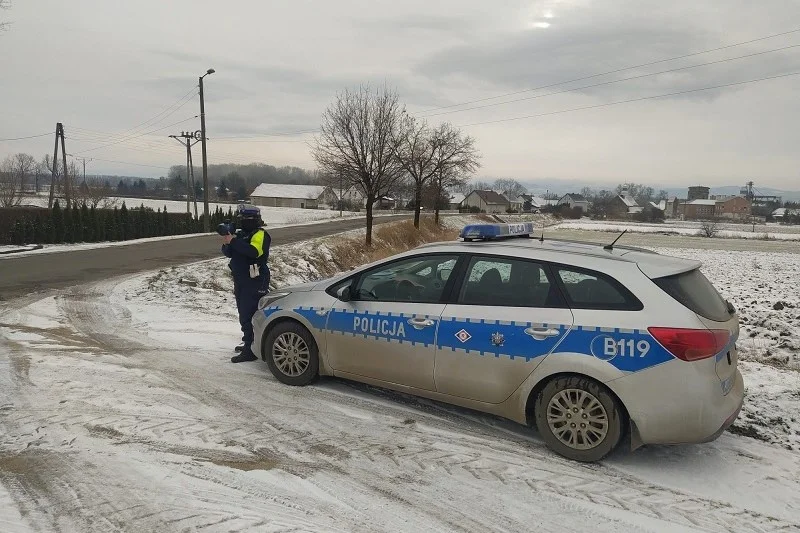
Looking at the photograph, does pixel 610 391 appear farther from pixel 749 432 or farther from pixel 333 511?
pixel 333 511

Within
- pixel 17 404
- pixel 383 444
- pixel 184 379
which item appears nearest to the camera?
pixel 383 444

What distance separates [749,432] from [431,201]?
44.1m

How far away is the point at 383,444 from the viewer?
391cm

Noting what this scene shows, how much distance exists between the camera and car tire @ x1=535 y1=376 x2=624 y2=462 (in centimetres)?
361

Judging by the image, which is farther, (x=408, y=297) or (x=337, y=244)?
(x=337, y=244)

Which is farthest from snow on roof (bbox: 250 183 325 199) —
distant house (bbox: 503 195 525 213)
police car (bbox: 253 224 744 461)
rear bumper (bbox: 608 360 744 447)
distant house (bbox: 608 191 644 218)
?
rear bumper (bbox: 608 360 744 447)

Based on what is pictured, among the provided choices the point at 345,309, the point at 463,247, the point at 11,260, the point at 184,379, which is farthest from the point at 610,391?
the point at 11,260

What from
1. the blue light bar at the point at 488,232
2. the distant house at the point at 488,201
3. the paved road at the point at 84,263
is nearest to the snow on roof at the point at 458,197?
the distant house at the point at 488,201

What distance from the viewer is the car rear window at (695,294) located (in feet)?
11.9

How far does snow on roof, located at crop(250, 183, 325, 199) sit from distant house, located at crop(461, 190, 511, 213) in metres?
33.4

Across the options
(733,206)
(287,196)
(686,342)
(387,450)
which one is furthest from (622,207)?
(387,450)

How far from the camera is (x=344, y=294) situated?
190 inches

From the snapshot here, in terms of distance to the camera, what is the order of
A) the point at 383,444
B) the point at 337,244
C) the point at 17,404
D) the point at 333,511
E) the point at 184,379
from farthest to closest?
the point at 337,244 < the point at 184,379 < the point at 17,404 < the point at 383,444 < the point at 333,511

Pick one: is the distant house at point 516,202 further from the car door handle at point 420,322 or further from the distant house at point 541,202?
the car door handle at point 420,322
